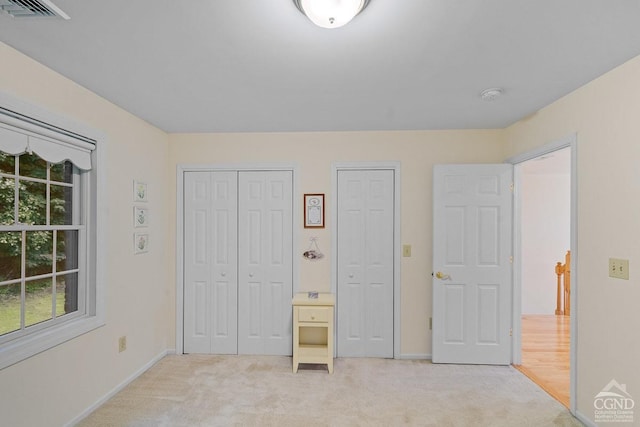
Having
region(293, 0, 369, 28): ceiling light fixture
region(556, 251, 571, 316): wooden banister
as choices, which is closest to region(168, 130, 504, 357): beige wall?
region(293, 0, 369, 28): ceiling light fixture

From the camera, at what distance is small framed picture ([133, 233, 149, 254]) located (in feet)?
10.0

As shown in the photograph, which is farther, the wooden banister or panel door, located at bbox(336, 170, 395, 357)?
the wooden banister

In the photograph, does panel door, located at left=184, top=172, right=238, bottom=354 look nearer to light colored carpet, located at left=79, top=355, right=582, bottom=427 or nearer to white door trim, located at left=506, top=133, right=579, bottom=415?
light colored carpet, located at left=79, top=355, right=582, bottom=427

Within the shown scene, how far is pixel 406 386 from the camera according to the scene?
2922 mm

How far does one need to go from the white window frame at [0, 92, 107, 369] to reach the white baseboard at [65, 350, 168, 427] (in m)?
0.57

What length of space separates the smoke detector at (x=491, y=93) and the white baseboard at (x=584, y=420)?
2.33 m

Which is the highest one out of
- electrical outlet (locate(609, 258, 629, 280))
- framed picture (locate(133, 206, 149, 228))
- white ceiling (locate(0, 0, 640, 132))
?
white ceiling (locate(0, 0, 640, 132))

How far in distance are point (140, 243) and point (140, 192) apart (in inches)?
18.3

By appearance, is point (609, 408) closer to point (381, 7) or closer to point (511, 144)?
point (511, 144)

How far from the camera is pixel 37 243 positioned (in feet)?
7.18

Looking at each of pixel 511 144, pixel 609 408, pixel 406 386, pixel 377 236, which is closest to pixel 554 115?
pixel 511 144

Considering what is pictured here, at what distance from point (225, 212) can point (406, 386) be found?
7.90ft

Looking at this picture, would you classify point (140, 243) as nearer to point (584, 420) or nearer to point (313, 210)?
point (313, 210)

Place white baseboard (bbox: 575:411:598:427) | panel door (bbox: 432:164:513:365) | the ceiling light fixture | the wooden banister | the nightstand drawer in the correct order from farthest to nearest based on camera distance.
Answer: the wooden banister < panel door (bbox: 432:164:513:365) < the nightstand drawer < white baseboard (bbox: 575:411:598:427) < the ceiling light fixture
